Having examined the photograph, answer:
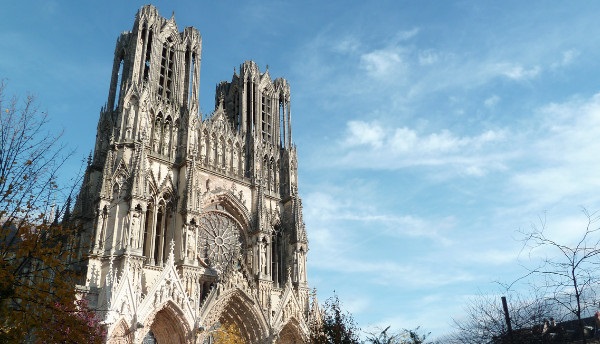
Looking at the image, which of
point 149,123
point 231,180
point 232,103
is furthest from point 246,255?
point 232,103

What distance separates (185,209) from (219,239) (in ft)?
12.1

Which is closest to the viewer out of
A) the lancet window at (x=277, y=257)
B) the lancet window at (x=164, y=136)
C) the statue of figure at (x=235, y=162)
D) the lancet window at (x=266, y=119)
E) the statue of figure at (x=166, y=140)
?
the lancet window at (x=164, y=136)

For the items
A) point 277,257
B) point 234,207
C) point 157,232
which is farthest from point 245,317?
point 234,207

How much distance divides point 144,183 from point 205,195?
472cm

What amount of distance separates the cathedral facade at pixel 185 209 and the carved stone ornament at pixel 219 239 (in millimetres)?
69

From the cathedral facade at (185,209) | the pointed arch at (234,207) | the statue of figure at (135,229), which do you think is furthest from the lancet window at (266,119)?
the statue of figure at (135,229)

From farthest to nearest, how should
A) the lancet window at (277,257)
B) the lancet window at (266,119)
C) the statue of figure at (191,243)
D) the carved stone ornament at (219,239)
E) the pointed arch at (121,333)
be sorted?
1. the lancet window at (266,119)
2. the lancet window at (277,257)
3. the carved stone ornament at (219,239)
4. the statue of figure at (191,243)
5. the pointed arch at (121,333)

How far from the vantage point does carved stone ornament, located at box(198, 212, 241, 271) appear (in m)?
30.1

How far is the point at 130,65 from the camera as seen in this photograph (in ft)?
103

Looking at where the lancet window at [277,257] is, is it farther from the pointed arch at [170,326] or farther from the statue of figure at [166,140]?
the statue of figure at [166,140]

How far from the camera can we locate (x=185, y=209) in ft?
93.2

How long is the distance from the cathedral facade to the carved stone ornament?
0.23 ft

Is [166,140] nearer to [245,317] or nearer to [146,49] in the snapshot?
[146,49]

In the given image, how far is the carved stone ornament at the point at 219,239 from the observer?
30.1 metres
